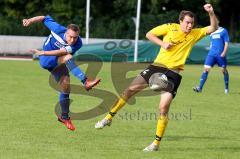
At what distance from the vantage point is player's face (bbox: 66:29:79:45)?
1029cm

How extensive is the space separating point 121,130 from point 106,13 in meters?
34.8

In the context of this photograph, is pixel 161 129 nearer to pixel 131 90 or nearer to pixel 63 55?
pixel 131 90

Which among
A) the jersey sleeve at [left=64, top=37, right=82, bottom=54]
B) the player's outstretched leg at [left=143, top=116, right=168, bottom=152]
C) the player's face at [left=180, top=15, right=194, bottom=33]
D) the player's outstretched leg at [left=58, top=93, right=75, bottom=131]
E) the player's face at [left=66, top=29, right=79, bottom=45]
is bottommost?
the player's outstretched leg at [left=58, top=93, right=75, bottom=131]

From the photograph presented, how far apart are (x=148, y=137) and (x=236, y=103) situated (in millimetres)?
6024

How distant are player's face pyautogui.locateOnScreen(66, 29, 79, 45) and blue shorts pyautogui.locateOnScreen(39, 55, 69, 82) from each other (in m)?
0.74

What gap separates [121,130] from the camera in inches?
429

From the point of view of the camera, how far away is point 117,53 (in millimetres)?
33969

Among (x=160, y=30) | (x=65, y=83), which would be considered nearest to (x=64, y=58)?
(x=65, y=83)

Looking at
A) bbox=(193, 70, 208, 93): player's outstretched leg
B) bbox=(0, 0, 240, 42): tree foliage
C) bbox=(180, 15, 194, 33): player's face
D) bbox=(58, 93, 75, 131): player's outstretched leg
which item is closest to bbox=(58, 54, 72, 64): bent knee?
bbox=(58, 93, 75, 131): player's outstretched leg

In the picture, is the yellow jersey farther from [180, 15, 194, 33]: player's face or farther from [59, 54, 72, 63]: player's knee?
[59, 54, 72, 63]: player's knee

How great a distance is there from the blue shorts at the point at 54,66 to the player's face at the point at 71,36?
74 cm

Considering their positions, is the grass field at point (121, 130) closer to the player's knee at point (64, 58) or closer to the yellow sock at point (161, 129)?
the yellow sock at point (161, 129)

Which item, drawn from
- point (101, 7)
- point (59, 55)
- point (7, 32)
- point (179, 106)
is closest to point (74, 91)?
point (179, 106)

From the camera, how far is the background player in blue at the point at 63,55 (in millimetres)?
10344
